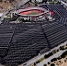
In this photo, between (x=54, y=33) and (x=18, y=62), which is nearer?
(x=18, y=62)

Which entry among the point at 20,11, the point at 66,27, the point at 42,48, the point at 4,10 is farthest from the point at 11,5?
the point at 42,48

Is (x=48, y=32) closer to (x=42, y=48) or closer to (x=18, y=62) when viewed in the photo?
(x=42, y=48)

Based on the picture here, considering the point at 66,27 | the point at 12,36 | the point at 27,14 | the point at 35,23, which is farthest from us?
the point at 27,14

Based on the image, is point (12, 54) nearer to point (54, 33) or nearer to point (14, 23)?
point (54, 33)

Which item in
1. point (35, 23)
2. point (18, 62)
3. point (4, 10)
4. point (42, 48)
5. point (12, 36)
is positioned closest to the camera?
point (18, 62)

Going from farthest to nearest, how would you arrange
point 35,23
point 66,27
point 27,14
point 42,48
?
point 27,14
point 35,23
point 66,27
point 42,48

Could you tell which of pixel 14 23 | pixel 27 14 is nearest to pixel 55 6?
pixel 27 14
